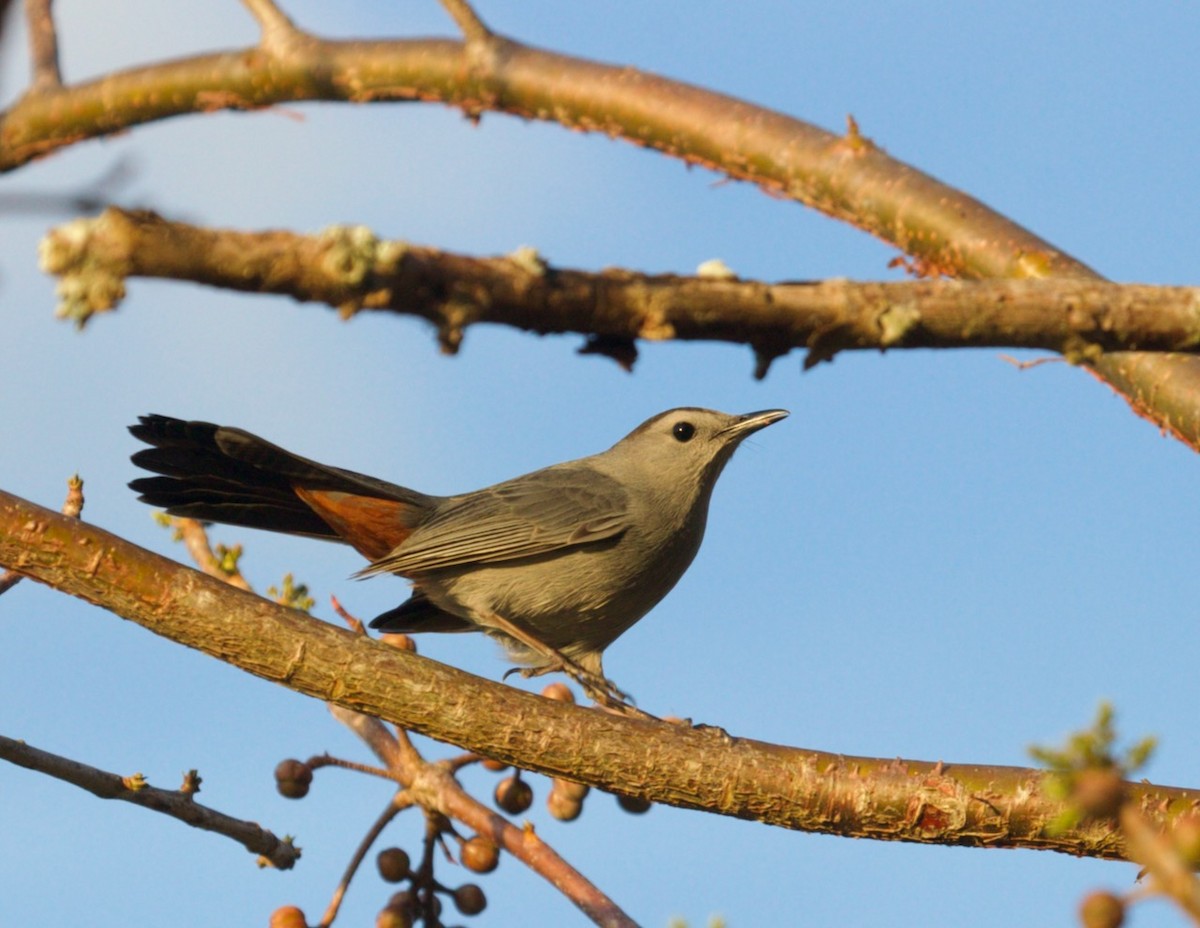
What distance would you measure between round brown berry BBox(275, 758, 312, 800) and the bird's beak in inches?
115

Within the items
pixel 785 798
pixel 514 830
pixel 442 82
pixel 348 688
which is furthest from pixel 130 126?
pixel 785 798

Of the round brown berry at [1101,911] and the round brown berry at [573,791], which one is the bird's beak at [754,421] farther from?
the round brown berry at [1101,911]

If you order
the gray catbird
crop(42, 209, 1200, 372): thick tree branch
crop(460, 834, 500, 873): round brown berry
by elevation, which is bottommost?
crop(460, 834, 500, 873): round brown berry

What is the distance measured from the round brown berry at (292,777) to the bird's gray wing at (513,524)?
4.60 ft

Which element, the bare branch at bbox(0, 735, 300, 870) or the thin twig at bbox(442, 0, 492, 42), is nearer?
the bare branch at bbox(0, 735, 300, 870)

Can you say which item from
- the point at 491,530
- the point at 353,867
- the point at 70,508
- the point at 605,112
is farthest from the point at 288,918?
the point at 605,112

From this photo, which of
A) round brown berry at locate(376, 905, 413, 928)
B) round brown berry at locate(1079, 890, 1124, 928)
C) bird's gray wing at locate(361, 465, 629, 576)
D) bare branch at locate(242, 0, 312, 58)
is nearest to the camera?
round brown berry at locate(1079, 890, 1124, 928)

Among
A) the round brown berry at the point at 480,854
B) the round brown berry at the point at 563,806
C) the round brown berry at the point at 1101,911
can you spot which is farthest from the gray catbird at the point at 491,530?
the round brown berry at the point at 1101,911

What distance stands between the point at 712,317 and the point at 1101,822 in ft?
7.65

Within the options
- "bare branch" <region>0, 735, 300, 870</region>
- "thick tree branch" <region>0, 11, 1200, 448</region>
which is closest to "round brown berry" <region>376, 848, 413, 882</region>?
"bare branch" <region>0, 735, 300, 870</region>

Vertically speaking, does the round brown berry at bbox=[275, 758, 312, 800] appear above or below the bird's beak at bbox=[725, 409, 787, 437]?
below

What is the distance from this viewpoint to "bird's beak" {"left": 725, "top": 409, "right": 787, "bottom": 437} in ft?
21.8

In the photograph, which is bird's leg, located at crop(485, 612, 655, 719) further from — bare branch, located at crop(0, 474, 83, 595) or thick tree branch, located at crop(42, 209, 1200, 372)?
thick tree branch, located at crop(42, 209, 1200, 372)

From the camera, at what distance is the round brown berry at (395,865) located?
4668 millimetres
